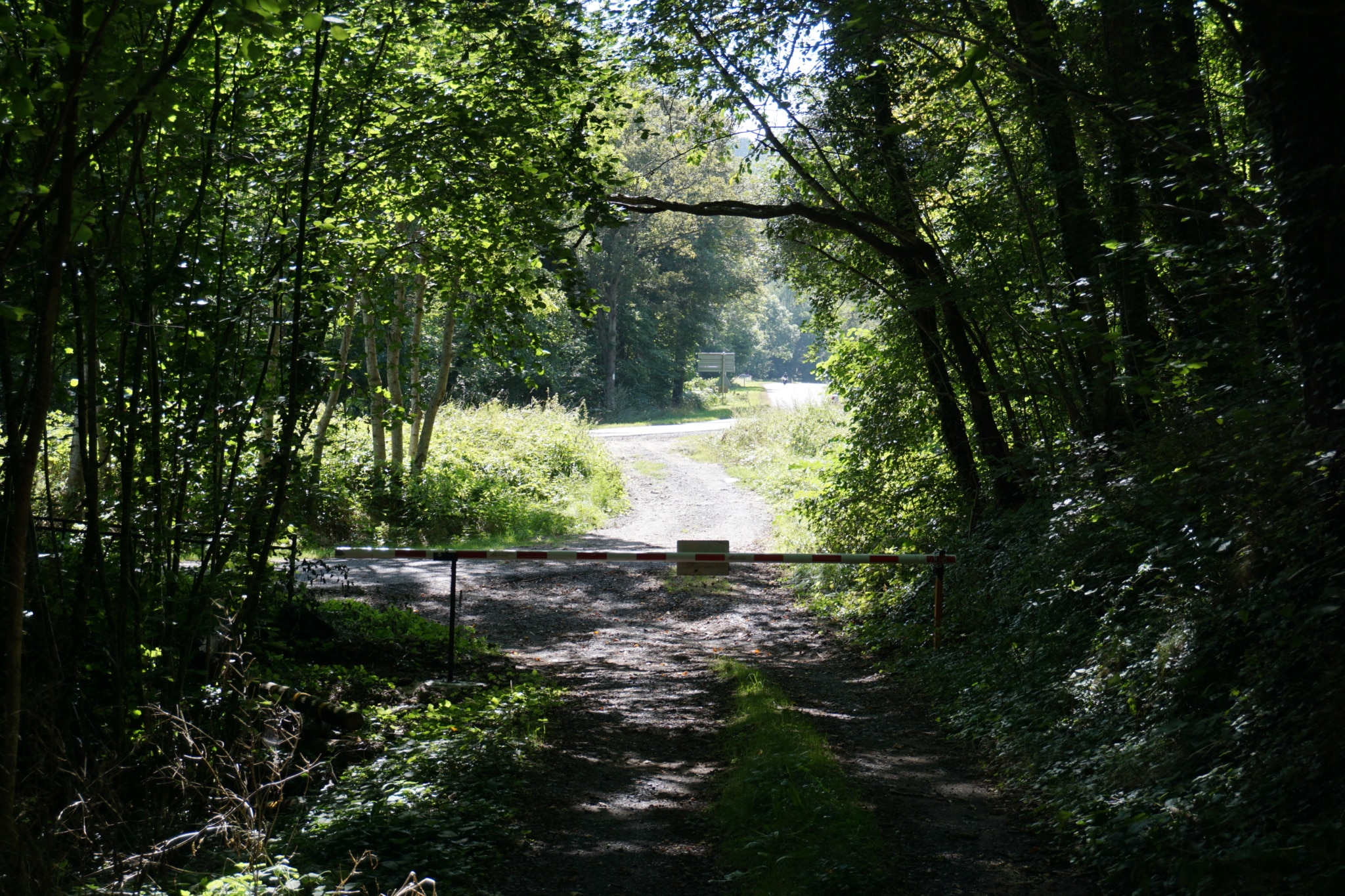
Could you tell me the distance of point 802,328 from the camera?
13648 millimetres

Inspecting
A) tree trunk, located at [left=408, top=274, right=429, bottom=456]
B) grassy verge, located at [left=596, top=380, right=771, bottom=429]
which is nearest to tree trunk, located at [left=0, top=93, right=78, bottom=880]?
tree trunk, located at [left=408, top=274, right=429, bottom=456]

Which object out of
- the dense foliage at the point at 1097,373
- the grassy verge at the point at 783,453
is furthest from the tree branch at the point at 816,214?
the grassy verge at the point at 783,453

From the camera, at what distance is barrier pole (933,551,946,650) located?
32.3ft

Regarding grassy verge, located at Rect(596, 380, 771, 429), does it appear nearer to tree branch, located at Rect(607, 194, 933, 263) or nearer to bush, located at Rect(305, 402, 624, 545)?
bush, located at Rect(305, 402, 624, 545)

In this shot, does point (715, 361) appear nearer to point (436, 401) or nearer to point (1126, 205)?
point (436, 401)

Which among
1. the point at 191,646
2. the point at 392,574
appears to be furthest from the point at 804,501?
the point at 191,646

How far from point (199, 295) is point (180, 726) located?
2379 millimetres

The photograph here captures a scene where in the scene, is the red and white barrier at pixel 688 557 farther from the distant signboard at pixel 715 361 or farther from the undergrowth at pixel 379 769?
the distant signboard at pixel 715 361

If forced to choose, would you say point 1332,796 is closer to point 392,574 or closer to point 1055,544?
point 1055,544

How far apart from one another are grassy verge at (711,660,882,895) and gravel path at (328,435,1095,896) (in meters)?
0.16

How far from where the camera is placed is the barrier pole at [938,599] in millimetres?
9836

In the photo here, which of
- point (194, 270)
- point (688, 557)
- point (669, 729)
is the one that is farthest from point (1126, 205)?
point (194, 270)

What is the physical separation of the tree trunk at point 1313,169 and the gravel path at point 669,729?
2.68 m

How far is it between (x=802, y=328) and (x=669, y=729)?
23.3 ft
